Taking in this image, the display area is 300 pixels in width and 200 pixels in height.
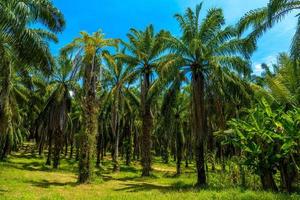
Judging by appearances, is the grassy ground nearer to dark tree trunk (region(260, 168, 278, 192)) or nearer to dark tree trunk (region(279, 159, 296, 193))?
dark tree trunk (region(260, 168, 278, 192))

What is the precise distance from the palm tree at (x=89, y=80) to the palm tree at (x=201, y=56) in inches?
226

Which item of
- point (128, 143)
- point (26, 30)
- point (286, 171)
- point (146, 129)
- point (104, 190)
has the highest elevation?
point (26, 30)

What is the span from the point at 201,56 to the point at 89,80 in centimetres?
824

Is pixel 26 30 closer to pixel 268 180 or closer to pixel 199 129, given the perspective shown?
pixel 199 129

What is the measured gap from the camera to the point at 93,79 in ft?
88.2

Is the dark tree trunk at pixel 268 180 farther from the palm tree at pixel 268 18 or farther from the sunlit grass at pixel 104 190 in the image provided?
the palm tree at pixel 268 18

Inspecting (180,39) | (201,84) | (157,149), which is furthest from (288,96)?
(157,149)

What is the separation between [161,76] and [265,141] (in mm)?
7919

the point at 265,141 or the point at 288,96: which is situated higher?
the point at 288,96

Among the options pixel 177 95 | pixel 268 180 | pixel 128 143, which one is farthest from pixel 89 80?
pixel 128 143

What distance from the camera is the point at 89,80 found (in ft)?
87.2

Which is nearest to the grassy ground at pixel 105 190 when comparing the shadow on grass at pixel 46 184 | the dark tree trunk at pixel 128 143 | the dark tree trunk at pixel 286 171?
the shadow on grass at pixel 46 184

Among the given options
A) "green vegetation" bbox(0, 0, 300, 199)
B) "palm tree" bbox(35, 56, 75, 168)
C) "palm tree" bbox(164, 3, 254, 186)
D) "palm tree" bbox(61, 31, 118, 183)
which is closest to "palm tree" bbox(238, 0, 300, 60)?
"green vegetation" bbox(0, 0, 300, 199)

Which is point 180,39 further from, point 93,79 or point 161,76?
point 93,79
